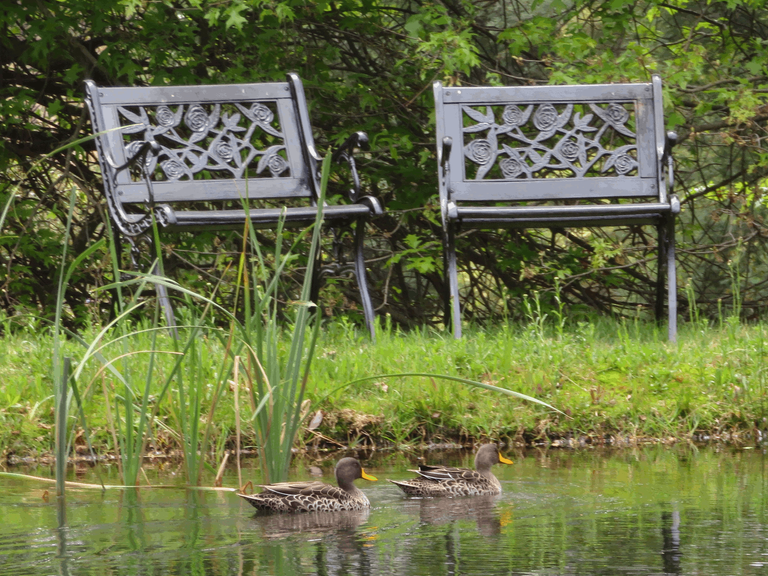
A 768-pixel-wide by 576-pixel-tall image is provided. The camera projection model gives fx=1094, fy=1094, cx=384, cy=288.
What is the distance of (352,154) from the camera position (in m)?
6.24

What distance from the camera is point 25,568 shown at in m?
2.48

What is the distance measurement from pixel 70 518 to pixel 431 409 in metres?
1.95

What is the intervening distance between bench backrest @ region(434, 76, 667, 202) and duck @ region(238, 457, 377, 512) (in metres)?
3.18

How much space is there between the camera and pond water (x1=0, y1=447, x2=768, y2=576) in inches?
98.1

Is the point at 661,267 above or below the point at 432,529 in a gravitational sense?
above

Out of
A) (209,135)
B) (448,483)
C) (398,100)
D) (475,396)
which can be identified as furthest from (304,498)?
(398,100)

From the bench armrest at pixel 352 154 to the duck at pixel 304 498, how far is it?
2.92 meters

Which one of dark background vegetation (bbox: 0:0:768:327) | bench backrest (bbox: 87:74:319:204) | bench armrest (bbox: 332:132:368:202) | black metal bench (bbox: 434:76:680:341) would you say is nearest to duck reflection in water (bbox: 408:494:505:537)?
black metal bench (bbox: 434:76:680:341)

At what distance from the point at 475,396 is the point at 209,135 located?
264 cm

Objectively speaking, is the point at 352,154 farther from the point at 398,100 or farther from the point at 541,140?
the point at 398,100

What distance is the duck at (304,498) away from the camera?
125 inches

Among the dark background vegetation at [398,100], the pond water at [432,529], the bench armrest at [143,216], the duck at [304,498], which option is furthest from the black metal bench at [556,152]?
the duck at [304,498]

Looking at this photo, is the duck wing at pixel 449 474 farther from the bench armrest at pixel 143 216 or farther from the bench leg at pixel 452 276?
the bench armrest at pixel 143 216

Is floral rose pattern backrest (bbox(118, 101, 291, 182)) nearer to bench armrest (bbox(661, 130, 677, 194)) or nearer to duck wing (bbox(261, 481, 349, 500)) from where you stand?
bench armrest (bbox(661, 130, 677, 194))
